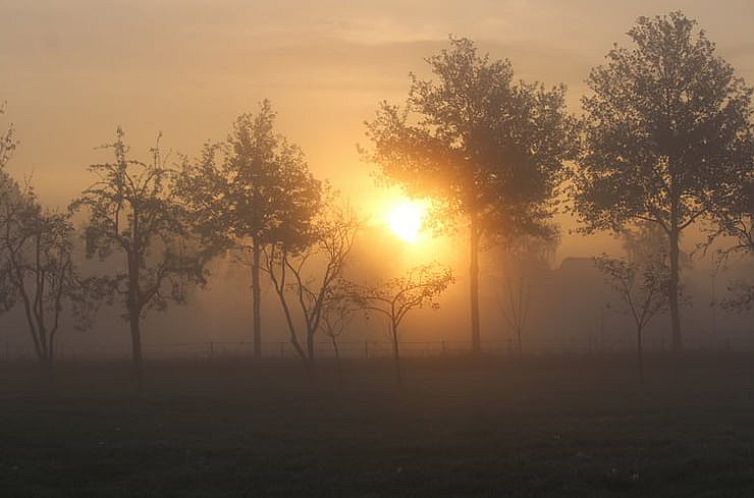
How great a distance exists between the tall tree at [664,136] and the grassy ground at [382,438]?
13626mm

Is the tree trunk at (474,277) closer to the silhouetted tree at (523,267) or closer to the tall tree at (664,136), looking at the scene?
the tall tree at (664,136)

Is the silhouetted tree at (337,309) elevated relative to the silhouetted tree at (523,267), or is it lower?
lower

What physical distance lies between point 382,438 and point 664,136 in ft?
127

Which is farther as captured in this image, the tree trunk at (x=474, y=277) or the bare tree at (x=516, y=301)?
the bare tree at (x=516, y=301)

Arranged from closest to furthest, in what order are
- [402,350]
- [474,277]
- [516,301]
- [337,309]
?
[474,277]
[337,309]
[402,350]
[516,301]

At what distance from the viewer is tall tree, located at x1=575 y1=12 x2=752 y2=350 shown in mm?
59125

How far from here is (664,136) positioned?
195 feet

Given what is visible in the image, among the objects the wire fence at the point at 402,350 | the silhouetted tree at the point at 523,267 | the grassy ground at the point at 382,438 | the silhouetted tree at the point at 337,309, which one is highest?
the silhouetted tree at the point at 523,267

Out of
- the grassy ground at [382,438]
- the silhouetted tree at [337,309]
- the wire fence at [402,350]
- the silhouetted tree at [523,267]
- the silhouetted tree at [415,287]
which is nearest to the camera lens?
the grassy ground at [382,438]

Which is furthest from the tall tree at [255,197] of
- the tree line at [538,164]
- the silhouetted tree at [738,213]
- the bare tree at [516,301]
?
the bare tree at [516,301]

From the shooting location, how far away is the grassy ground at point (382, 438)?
19984 millimetres

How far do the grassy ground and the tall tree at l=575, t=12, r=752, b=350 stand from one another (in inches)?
536

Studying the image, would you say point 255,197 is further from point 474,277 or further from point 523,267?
point 523,267

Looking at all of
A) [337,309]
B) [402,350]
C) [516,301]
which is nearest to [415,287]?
[337,309]
